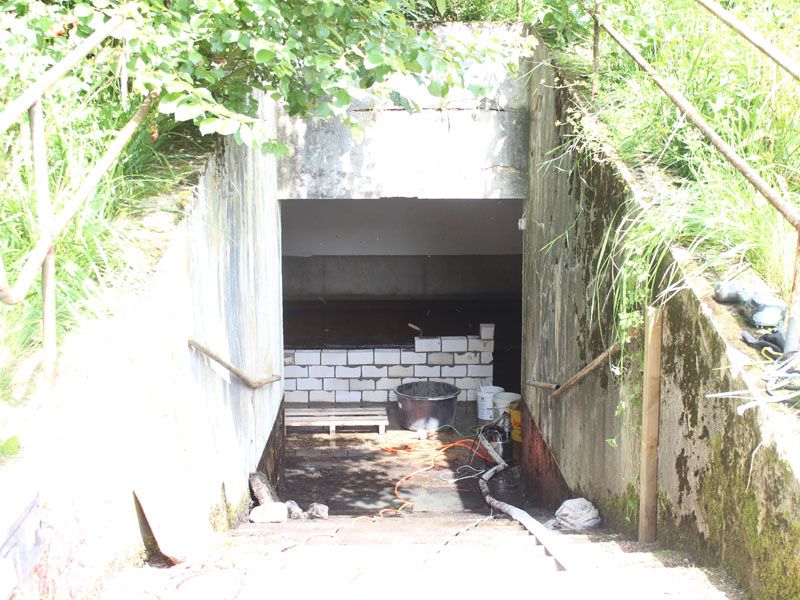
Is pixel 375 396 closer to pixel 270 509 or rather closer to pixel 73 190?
pixel 270 509

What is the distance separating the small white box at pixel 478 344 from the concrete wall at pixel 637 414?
2317 mm

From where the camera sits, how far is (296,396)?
346 inches

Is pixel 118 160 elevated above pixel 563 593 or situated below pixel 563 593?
above

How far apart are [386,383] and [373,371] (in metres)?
0.23

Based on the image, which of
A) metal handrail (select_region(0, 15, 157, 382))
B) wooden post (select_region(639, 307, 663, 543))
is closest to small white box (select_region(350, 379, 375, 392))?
wooden post (select_region(639, 307, 663, 543))

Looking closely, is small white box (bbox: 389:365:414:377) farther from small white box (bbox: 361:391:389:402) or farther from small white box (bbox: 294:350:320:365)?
small white box (bbox: 294:350:320:365)

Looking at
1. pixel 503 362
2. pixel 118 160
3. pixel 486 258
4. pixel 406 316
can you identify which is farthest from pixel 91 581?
pixel 486 258

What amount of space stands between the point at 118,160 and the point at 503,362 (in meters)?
7.54

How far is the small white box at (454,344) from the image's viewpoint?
29.1 feet

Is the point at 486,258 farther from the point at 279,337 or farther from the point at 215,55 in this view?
the point at 215,55

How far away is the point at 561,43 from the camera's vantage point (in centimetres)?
548

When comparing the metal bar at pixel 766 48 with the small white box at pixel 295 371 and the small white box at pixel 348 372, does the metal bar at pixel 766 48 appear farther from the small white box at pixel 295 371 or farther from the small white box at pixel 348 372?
the small white box at pixel 295 371

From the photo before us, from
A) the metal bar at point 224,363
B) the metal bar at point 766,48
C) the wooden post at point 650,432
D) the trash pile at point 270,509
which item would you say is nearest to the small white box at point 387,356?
the metal bar at point 224,363

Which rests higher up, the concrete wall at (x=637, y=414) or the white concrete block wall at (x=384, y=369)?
the concrete wall at (x=637, y=414)
